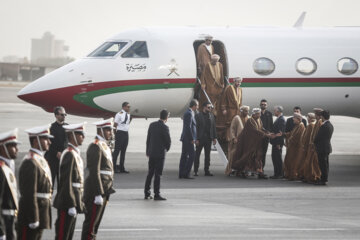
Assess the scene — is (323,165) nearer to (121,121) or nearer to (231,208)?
(231,208)

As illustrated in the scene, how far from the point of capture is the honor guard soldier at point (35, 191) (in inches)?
464

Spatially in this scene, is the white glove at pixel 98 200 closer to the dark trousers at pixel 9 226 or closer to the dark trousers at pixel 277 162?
the dark trousers at pixel 9 226

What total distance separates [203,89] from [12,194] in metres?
14.6

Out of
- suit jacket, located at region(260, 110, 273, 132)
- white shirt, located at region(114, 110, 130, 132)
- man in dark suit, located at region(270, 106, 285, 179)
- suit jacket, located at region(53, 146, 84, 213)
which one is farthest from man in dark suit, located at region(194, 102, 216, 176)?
suit jacket, located at region(53, 146, 84, 213)

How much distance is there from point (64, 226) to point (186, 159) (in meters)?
10.8

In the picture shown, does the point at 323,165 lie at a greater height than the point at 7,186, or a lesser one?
lesser

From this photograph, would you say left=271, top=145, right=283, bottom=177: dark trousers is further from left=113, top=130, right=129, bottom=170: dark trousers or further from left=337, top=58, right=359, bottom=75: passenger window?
left=337, top=58, right=359, bottom=75: passenger window

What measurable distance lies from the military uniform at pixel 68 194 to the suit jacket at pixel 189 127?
1031 cm

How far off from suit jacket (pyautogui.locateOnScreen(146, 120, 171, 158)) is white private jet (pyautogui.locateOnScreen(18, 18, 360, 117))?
571cm

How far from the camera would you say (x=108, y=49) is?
26.2 m

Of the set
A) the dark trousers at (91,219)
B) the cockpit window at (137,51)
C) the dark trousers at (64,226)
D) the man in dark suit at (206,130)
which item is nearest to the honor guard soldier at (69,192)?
the dark trousers at (64,226)

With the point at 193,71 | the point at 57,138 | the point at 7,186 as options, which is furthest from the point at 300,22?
the point at 7,186

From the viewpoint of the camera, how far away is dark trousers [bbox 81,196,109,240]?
13.8 meters

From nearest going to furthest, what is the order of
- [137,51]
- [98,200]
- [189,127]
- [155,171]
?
[98,200], [155,171], [189,127], [137,51]
